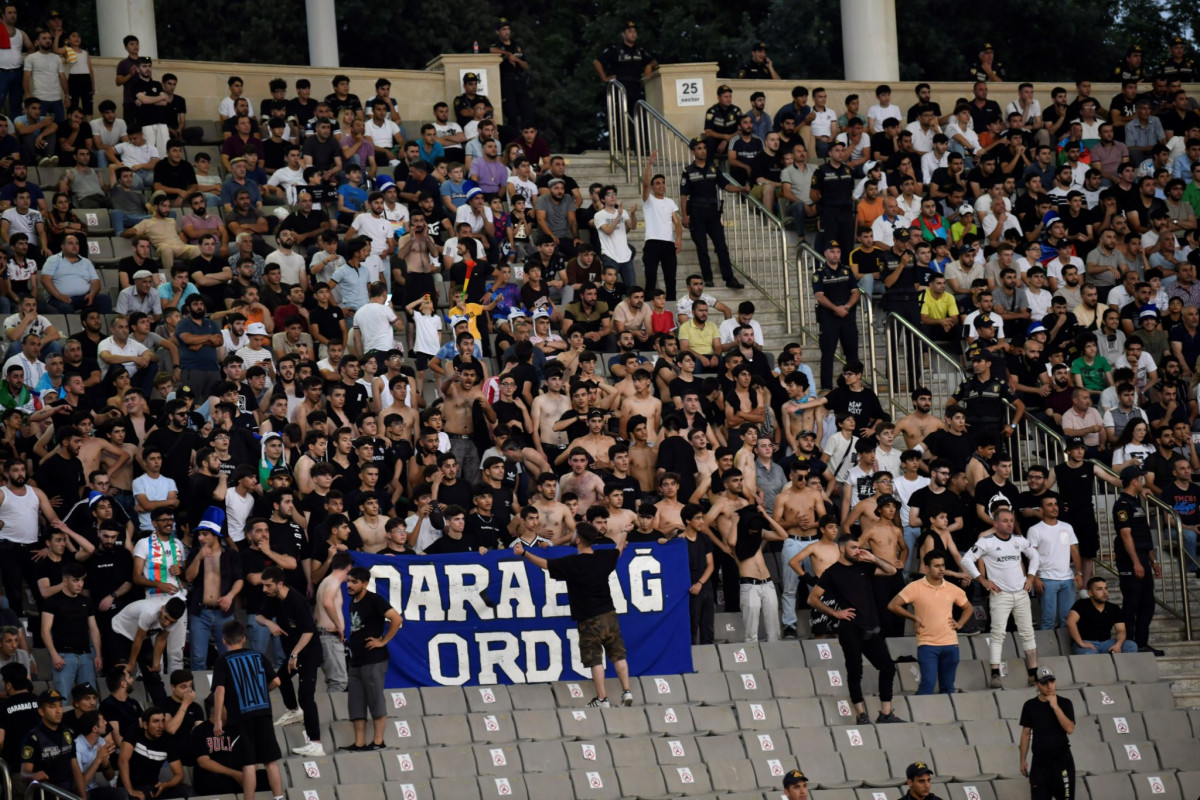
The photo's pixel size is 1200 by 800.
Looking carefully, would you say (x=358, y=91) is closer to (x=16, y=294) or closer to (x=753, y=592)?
(x=16, y=294)

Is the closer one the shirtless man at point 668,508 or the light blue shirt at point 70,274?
the shirtless man at point 668,508

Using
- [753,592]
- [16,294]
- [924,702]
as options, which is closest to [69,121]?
[16,294]

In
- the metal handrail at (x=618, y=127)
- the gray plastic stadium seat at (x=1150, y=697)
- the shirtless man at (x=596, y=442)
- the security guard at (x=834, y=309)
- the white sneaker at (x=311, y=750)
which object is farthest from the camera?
the metal handrail at (x=618, y=127)

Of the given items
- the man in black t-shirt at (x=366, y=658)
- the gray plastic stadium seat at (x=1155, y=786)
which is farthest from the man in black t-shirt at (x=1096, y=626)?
the man in black t-shirt at (x=366, y=658)

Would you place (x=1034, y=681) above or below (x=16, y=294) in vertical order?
below

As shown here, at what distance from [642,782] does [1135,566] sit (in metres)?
5.60

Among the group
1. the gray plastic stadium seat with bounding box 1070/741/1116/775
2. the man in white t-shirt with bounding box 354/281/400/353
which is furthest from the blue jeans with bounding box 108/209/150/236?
the gray plastic stadium seat with bounding box 1070/741/1116/775

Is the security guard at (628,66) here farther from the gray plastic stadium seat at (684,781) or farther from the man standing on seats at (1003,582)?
the gray plastic stadium seat at (684,781)

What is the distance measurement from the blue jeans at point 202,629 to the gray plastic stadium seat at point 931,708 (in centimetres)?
629

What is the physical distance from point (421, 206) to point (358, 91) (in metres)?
5.10

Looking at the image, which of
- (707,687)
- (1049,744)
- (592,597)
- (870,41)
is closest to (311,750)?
(592,597)

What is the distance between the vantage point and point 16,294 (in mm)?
20688

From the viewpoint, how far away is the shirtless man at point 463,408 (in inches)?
749

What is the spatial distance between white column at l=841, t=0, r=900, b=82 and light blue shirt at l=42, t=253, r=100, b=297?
1338 centimetres
